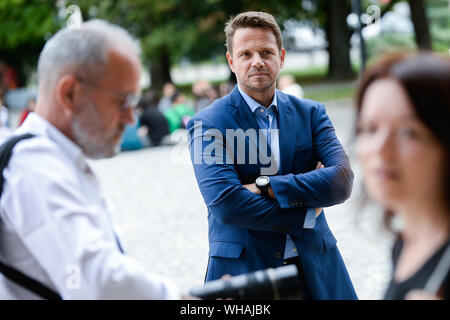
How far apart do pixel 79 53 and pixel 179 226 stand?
5926 mm

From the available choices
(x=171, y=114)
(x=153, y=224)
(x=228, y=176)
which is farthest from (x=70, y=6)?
(x=228, y=176)

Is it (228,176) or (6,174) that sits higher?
(6,174)

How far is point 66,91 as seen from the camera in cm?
147

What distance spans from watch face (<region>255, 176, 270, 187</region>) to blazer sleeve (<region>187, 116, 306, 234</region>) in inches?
2.2

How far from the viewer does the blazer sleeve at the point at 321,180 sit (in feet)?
7.67

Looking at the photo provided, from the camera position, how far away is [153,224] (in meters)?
7.49

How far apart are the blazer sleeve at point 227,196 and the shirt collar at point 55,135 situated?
0.94m

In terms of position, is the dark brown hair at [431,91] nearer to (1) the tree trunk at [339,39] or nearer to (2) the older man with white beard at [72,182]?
(2) the older man with white beard at [72,182]

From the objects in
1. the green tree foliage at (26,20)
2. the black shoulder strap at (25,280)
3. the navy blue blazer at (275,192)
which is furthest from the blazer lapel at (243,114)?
the green tree foliage at (26,20)

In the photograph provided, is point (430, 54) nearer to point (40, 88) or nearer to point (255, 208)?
point (40, 88)

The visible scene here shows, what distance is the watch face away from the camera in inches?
93.2

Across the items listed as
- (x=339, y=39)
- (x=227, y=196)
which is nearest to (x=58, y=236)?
(x=227, y=196)

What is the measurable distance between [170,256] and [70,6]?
20.2m

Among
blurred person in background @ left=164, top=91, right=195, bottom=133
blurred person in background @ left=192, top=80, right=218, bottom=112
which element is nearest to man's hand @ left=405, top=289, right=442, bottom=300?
blurred person in background @ left=192, top=80, right=218, bottom=112
